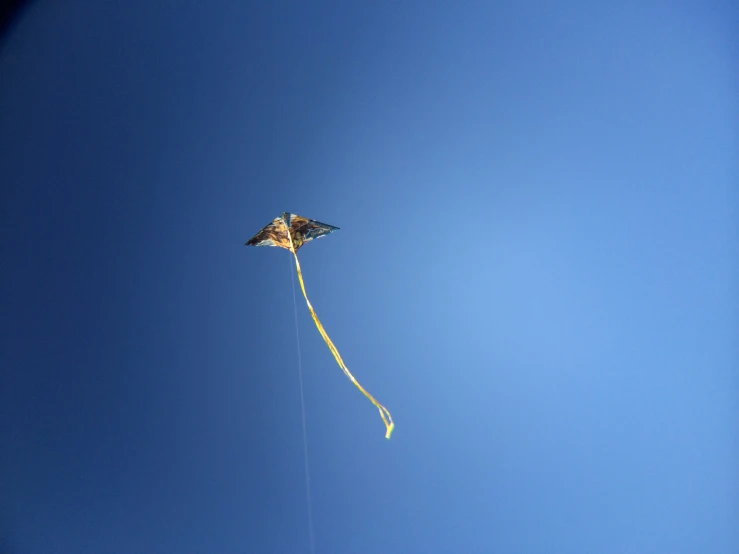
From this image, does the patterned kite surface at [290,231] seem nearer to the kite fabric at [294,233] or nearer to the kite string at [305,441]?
the kite fabric at [294,233]

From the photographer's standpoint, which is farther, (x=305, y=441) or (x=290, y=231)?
(x=305, y=441)

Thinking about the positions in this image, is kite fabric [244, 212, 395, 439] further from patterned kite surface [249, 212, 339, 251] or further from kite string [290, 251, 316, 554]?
kite string [290, 251, 316, 554]

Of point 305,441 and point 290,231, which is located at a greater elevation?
point 290,231

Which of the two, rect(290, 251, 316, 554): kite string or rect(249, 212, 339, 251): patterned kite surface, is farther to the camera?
rect(290, 251, 316, 554): kite string

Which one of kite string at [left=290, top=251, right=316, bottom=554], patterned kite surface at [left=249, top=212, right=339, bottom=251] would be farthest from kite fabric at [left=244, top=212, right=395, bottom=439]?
kite string at [left=290, top=251, right=316, bottom=554]

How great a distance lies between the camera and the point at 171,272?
1.67 m

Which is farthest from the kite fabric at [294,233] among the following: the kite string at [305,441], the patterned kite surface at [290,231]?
the kite string at [305,441]

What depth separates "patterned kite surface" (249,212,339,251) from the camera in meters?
1.29

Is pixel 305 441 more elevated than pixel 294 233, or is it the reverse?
pixel 294 233

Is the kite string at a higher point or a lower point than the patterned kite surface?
lower

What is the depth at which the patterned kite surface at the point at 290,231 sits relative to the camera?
129cm

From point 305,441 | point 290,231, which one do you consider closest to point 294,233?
point 290,231

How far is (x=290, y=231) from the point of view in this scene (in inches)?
51.8

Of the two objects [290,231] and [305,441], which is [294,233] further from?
[305,441]
